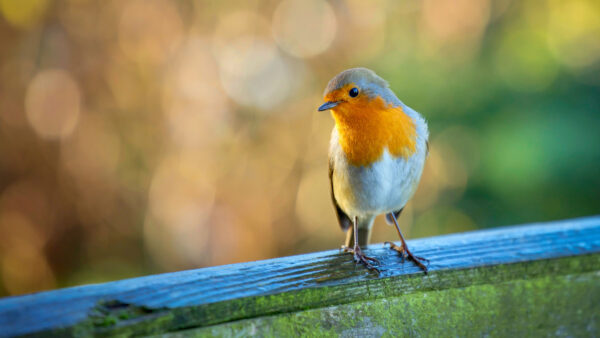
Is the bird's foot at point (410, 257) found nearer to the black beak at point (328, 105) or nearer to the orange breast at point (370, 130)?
the orange breast at point (370, 130)

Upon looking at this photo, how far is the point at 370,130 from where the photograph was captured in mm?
1801

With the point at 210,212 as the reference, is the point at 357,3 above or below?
above

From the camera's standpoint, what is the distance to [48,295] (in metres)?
0.96

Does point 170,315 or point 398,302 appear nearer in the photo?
point 170,315

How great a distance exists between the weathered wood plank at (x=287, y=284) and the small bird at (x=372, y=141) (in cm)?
35

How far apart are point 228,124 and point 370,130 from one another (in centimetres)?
247

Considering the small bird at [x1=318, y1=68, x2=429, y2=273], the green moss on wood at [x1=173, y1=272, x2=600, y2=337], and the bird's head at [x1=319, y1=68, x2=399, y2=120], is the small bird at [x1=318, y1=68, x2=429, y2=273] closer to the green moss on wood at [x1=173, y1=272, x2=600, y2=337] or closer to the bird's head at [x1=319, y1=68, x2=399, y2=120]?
the bird's head at [x1=319, y1=68, x2=399, y2=120]

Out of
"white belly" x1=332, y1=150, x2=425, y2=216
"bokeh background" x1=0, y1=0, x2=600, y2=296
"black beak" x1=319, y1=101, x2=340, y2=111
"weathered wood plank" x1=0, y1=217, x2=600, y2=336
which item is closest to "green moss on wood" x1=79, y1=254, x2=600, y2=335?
"weathered wood plank" x1=0, y1=217, x2=600, y2=336

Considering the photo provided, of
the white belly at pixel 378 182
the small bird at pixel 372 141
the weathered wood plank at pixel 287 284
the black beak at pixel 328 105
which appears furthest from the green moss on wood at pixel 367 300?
the black beak at pixel 328 105

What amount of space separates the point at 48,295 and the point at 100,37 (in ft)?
11.3

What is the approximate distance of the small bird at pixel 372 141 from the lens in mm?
1804

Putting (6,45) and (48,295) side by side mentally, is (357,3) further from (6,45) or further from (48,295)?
(48,295)

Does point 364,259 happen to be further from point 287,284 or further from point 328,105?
point 328,105

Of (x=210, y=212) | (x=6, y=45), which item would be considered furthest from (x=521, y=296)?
(x=6, y=45)
